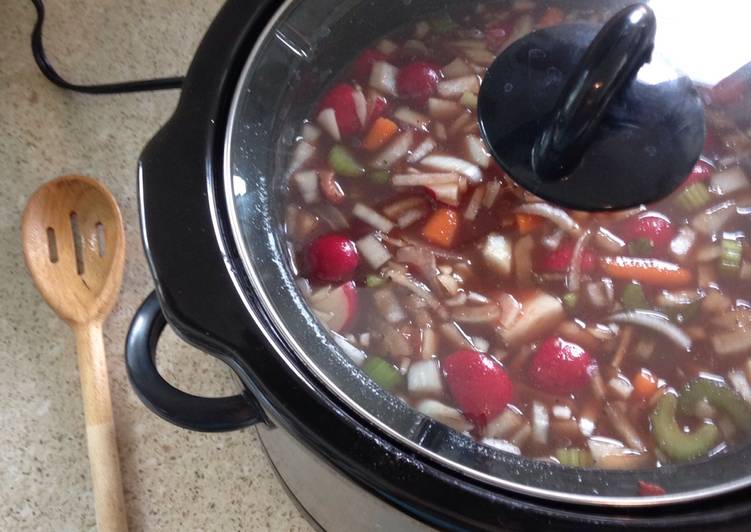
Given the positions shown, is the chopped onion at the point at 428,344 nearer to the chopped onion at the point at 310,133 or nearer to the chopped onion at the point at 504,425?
the chopped onion at the point at 504,425

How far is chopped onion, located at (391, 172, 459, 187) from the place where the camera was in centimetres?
87

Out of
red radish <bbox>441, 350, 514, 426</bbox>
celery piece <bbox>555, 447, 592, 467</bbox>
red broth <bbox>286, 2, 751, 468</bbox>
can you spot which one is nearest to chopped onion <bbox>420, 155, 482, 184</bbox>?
red broth <bbox>286, 2, 751, 468</bbox>

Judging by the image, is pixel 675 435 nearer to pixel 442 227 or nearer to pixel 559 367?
pixel 559 367

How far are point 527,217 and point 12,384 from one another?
872mm

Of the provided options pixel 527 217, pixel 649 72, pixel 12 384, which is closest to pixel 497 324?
pixel 527 217

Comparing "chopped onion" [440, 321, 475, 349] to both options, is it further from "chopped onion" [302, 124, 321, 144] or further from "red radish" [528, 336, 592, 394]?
"chopped onion" [302, 124, 321, 144]

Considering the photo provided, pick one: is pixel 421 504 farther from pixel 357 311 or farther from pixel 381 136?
pixel 381 136

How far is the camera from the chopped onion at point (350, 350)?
2.58 feet

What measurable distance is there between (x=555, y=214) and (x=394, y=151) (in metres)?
0.21

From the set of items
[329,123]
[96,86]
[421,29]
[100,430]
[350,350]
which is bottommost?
[100,430]

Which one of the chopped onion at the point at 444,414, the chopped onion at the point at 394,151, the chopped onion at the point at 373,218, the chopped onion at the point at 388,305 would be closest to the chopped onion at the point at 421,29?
the chopped onion at the point at 394,151

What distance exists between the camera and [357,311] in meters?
0.82

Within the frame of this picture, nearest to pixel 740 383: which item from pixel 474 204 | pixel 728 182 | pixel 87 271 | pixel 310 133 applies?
pixel 728 182

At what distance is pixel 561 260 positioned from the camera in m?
0.84
